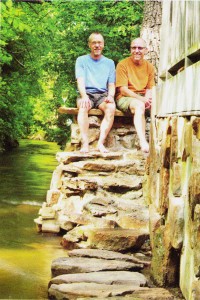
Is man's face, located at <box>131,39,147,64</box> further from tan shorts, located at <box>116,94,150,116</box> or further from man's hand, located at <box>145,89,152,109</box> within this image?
tan shorts, located at <box>116,94,150,116</box>

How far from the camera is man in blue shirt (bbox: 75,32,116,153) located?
8.61 m

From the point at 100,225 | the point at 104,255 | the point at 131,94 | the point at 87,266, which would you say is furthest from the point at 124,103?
the point at 87,266

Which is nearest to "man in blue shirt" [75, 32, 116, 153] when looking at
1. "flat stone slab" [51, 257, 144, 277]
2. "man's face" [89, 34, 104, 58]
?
"man's face" [89, 34, 104, 58]

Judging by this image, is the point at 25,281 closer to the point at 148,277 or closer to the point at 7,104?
the point at 148,277

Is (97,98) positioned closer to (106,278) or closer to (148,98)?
(148,98)

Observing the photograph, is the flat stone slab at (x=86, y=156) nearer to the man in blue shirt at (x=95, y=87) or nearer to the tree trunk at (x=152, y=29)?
the man in blue shirt at (x=95, y=87)

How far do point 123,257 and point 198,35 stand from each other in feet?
7.68

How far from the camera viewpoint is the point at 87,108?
8.60 m

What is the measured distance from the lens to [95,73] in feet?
29.1

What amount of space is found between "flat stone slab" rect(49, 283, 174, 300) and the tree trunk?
6.40 metres

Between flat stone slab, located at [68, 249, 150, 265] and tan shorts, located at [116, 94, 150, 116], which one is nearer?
flat stone slab, located at [68, 249, 150, 265]

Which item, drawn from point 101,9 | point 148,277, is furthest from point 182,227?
point 101,9

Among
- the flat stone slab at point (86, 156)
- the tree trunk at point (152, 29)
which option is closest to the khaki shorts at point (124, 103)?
the flat stone slab at point (86, 156)

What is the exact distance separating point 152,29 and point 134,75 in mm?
2199
